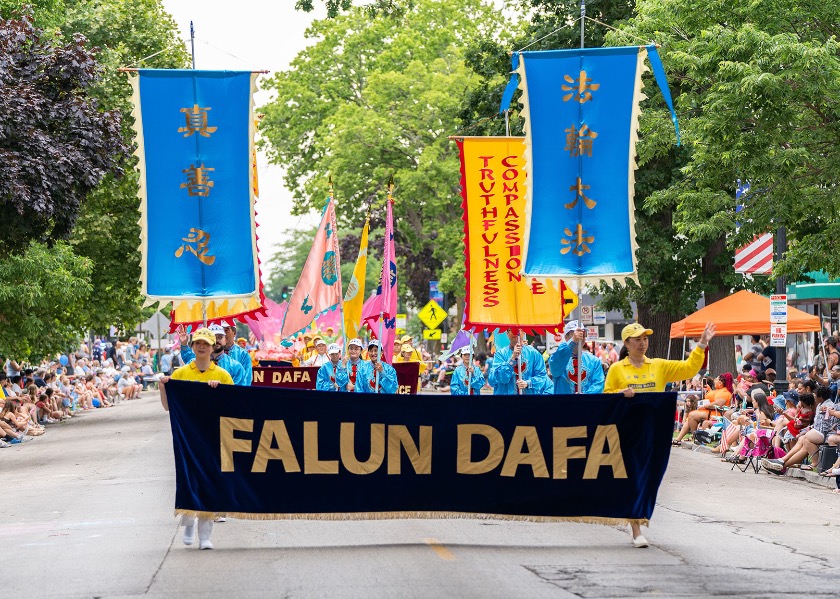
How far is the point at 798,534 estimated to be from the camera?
13.0m

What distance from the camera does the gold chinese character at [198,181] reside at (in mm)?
14703

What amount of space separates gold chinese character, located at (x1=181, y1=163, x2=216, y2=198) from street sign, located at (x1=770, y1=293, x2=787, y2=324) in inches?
434

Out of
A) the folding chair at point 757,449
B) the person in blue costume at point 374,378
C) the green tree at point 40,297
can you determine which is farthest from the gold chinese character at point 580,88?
the green tree at point 40,297

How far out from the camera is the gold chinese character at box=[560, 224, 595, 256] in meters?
14.9

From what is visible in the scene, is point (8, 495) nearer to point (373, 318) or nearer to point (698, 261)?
point (373, 318)

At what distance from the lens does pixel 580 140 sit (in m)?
A: 14.9

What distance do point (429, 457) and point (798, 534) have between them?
363 cm

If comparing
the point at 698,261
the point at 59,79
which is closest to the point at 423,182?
the point at 698,261

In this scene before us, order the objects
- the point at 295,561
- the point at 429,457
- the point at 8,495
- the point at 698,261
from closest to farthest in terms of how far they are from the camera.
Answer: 1. the point at 295,561
2. the point at 429,457
3. the point at 8,495
4. the point at 698,261

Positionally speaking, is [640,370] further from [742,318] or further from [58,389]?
[58,389]

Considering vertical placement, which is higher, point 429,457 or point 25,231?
point 25,231

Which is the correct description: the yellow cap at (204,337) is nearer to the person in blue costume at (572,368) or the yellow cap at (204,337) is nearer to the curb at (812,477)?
the person in blue costume at (572,368)

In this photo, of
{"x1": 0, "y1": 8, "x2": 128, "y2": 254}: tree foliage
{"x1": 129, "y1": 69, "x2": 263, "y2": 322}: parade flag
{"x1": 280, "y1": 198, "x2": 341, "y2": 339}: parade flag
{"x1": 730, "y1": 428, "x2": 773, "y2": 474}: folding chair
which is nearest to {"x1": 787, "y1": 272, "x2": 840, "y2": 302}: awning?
{"x1": 280, "y1": 198, "x2": 341, "y2": 339}: parade flag

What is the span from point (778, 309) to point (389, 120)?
1429 inches
